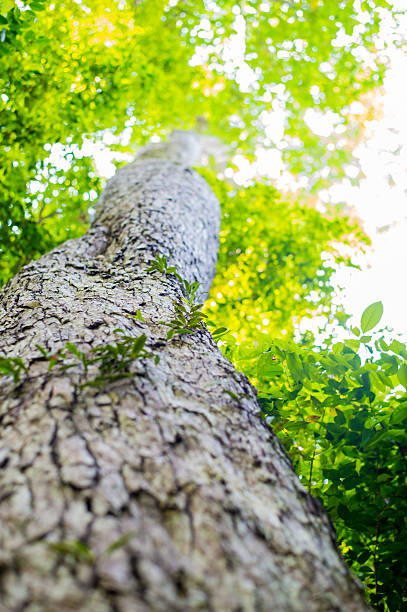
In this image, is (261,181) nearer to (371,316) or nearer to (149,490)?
(371,316)

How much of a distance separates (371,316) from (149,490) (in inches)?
49.8

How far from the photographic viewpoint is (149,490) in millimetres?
1070

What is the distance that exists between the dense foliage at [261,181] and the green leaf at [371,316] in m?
0.09

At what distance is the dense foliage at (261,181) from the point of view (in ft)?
5.71

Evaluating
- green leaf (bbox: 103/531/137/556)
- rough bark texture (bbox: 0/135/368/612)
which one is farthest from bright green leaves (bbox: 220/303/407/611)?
green leaf (bbox: 103/531/137/556)

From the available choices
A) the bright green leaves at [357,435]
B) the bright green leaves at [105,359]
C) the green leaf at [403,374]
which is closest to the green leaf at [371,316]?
the bright green leaves at [357,435]

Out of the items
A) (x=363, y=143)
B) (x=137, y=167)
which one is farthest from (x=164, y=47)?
(x=363, y=143)

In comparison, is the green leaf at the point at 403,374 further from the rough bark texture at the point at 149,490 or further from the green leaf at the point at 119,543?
the green leaf at the point at 119,543

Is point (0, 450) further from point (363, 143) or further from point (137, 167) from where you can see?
point (363, 143)

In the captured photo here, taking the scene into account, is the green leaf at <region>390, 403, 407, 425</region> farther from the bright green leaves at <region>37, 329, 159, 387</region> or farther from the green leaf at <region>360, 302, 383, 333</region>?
the bright green leaves at <region>37, 329, 159, 387</region>

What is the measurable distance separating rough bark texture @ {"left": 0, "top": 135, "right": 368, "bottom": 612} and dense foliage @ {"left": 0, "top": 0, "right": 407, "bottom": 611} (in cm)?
19

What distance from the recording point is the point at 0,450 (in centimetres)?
115

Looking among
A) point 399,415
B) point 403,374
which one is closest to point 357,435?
point 399,415

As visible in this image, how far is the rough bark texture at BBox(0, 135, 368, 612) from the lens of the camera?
0.87m
